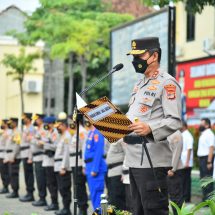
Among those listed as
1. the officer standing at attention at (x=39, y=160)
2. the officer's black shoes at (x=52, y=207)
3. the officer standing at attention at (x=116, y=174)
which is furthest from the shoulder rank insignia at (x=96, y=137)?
the officer standing at attention at (x=39, y=160)

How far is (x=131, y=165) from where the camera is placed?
516cm

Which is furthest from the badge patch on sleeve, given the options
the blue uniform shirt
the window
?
the window

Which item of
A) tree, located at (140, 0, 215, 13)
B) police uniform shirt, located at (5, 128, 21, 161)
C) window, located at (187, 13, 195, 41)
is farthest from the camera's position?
window, located at (187, 13, 195, 41)

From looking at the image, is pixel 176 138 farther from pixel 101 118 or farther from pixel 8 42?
pixel 8 42

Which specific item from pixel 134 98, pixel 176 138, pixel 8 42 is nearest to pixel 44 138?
pixel 176 138

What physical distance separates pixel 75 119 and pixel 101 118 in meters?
0.33

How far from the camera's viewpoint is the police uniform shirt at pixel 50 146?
11586mm

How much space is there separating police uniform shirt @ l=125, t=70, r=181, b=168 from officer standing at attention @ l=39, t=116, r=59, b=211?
256 inches

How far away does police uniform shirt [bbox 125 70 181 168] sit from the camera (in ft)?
15.9

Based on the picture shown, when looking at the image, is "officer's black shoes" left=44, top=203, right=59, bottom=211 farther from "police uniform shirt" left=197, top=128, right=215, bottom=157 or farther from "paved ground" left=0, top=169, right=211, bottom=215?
"police uniform shirt" left=197, top=128, right=215, bottom=157

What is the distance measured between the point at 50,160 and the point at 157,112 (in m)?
6.86

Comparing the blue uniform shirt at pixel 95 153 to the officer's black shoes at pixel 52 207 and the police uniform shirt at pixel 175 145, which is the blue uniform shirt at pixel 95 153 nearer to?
the police uniform shirt at pixel 175 145

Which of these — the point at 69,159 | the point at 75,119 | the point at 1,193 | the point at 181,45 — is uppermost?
the point at 181,45

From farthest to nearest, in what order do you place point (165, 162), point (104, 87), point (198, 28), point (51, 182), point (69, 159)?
1. point (104, 87)
2. point (198, 28)
3. point (51, 182)
4. point (69, 159)
5. point (165, 162)
